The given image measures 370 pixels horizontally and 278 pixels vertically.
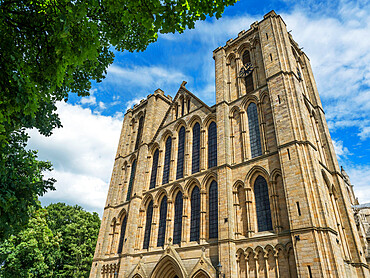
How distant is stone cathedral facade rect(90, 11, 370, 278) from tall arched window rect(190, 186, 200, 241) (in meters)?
0.08

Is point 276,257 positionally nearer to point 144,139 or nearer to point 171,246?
point 171,246

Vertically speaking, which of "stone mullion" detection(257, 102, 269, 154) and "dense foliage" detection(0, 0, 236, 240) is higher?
"stone mullion" detection(257, 102, 269, 154)

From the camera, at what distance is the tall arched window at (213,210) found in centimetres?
1773

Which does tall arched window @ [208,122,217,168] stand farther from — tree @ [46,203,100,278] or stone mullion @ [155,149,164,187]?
tree @ [46,203,100,278]

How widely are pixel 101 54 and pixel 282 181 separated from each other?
12.1 metres

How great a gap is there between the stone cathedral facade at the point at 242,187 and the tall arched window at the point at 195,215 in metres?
0.08

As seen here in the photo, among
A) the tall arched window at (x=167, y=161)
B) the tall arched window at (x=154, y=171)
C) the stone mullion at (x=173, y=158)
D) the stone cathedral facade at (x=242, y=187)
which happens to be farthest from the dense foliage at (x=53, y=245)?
the stone mullion at (x=173, y=158)

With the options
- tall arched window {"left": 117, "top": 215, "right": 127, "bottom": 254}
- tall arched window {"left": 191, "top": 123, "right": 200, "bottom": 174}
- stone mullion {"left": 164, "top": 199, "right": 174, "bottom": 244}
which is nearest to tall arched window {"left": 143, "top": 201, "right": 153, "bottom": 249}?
stone mullion {"left": 164, "top": 199, "right": 174, "bottom": 244}

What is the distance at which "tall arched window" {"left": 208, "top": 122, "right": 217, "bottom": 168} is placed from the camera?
2058 cm

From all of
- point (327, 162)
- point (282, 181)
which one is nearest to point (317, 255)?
point (282, 181)

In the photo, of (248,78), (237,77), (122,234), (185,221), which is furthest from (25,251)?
(248,78)

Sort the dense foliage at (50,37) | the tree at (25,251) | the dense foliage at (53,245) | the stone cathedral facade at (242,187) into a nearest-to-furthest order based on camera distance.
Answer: the dense foliage at (50,37), the stone cathedral facade at (242,187), the tree at (25,251), the dense foliage at (53,245)

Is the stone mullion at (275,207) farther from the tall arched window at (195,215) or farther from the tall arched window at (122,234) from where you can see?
the tall arched window at (122,234)

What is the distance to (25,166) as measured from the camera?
895 cm
